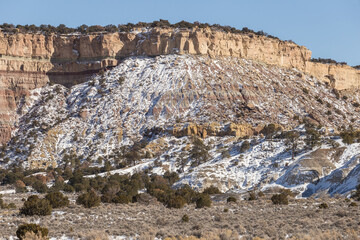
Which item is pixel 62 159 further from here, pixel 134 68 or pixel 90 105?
pixel 134 68

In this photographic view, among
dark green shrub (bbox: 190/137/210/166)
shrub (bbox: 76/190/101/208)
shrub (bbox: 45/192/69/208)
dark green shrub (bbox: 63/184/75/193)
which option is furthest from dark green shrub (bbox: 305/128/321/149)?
shrub (bbox: 45/192/69/208)

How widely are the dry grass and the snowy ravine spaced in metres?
24.4

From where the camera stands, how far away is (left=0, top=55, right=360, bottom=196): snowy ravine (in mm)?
58438

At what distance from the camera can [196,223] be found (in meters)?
25.7

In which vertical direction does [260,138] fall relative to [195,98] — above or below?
below

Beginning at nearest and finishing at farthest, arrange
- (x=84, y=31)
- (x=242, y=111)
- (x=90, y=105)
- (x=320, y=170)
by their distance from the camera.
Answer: (x=320, y=170) < (x=242, y=111) < (x=90, y=105) < (x=84, y=31)

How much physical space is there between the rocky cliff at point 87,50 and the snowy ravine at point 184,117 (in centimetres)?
230

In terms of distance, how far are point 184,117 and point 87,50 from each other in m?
29.6

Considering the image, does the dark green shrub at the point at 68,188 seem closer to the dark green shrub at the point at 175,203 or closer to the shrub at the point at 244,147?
the shrub at the point at 244,147

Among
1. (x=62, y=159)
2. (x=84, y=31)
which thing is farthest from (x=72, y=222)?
(x=84, y=31)

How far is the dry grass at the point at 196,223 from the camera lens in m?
21.4

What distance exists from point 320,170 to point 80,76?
192 feet

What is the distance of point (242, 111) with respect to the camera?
8138 cm

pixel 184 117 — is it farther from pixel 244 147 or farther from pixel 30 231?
pixel 30 231
